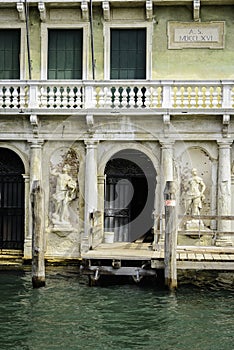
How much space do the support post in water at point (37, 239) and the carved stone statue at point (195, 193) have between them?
4.50 meters

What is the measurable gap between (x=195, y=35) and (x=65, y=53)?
357 cm

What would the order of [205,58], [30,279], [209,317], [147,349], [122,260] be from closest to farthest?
[147,349]
[209,317]
[122,260]
[30,279]
[205,58]

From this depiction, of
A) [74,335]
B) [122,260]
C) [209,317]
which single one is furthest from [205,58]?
[74,335]

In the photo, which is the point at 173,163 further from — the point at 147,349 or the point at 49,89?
the point at 147,349

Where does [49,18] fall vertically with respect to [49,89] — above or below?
above

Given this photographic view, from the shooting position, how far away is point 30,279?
606 inches

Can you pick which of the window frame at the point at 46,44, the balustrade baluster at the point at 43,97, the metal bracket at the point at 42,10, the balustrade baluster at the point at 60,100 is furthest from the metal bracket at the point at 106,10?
the balustrade baluster at the point at 43,97

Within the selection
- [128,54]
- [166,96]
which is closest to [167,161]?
[166,96]

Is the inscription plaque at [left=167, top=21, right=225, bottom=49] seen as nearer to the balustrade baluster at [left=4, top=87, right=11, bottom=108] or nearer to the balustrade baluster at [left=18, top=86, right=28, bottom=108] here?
the balustrade baluster at [left=18, top=86, right=28, bottom=108]

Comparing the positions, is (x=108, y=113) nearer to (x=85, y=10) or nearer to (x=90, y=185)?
(x=90, y=185)

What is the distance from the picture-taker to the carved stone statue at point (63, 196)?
17281 millimetres

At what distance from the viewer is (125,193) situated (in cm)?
1842

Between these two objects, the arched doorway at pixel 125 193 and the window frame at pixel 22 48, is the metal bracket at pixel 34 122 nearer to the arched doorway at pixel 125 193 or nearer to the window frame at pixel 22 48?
the window frame at pixel 22 48

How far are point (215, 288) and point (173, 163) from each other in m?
4.01
